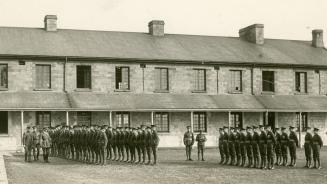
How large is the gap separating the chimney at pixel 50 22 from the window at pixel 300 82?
56.4 ft

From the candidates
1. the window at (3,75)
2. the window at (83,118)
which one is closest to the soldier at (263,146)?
the window at (83,118)

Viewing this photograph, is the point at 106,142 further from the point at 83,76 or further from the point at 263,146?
the point at 83,76

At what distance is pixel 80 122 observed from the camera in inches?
1353

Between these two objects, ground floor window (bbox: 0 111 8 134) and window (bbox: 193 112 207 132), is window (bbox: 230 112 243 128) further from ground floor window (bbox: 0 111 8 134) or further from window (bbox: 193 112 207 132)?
ground floor window (bbox: 0 111 8 134)

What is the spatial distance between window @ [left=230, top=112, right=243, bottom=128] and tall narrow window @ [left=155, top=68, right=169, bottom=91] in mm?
4807

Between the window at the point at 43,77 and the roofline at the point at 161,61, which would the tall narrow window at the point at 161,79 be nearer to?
the roofline at the point at 161,61

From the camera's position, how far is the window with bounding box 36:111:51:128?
33.5 metres

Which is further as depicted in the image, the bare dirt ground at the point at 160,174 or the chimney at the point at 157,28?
the chimney at the point at 157,28

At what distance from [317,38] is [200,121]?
14390 millimetres

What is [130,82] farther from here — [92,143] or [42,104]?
[92,143]

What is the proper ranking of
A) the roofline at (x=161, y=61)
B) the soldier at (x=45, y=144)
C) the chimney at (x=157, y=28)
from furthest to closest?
the chimney at (x=157, y=28)
the roofline at (x=161, y=61)
the soldier at (x=45, y=144)

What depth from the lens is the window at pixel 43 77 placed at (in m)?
34.3

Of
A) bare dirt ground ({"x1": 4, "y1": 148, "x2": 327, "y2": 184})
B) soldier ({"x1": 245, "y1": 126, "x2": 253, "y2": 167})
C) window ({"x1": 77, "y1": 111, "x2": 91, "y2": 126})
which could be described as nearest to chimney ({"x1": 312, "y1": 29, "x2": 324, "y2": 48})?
window ({"x1": 77, "y1": 111, "x2": 91, "y2": 126})

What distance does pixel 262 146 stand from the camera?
20.8 m
